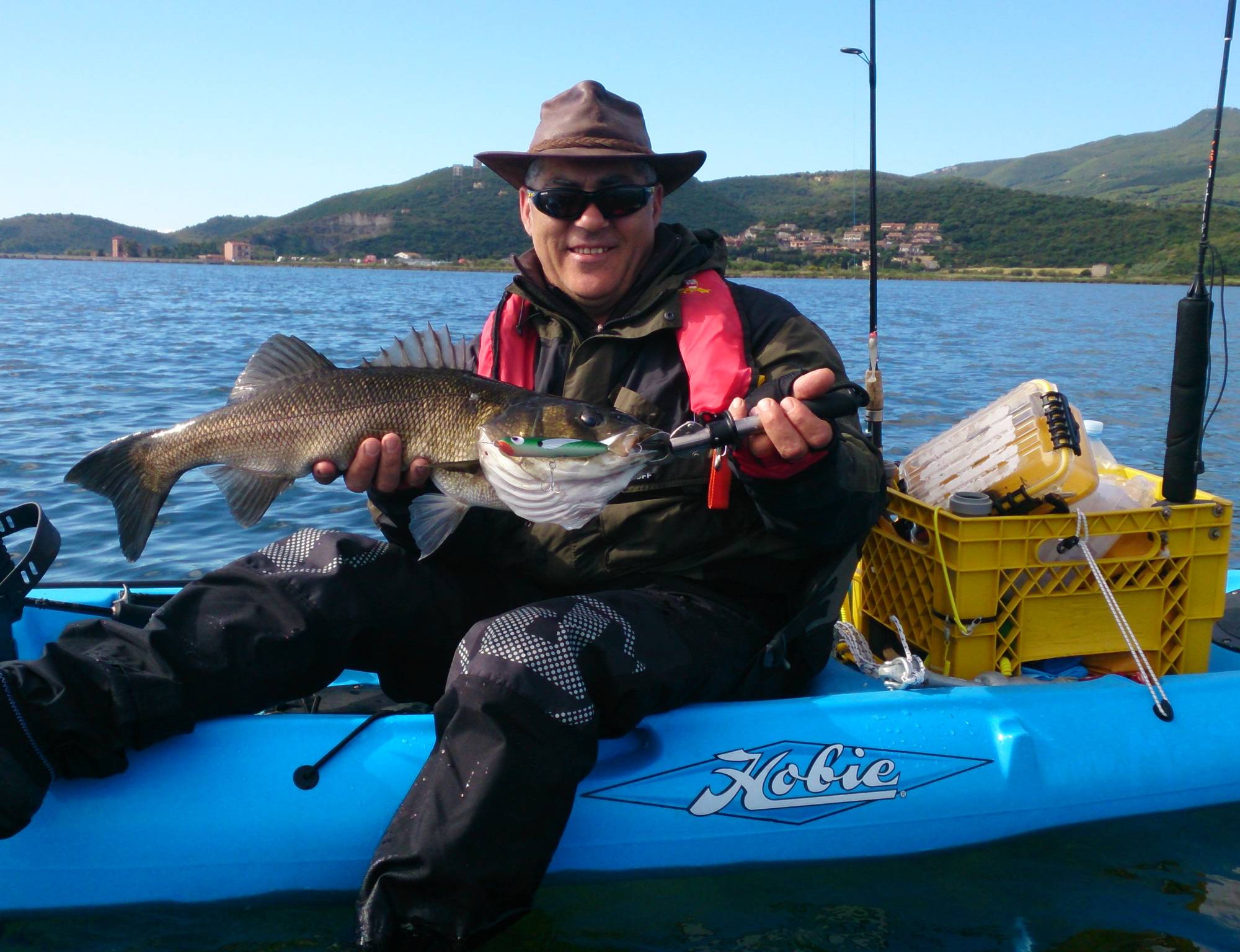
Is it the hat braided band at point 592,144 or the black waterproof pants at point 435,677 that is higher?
the hat braided band at point 592,144

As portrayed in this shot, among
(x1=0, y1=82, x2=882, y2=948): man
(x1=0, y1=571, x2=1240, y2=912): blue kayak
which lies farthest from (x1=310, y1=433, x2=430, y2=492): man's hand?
(x1=0, y1=571, x2=1240, y2=912): blue kayak

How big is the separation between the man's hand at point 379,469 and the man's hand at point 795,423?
1.01 meters

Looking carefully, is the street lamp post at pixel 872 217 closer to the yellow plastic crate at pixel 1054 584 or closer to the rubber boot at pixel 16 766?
the yellow plastic crate at pixel 1054 584

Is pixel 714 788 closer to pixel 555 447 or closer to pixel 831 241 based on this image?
pixel 555 447

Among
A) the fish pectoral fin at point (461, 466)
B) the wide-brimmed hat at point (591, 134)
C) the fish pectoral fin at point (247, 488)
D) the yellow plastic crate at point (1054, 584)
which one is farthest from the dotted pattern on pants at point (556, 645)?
the wide-brimmed hat at point (591, 134)

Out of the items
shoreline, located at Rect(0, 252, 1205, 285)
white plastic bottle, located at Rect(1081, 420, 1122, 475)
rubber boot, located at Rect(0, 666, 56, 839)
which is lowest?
shoreline, located at Rect(0, 252, 1205, 285)

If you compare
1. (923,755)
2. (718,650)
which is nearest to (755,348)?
(718,650)

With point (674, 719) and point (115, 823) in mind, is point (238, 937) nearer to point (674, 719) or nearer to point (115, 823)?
point (115, 823)

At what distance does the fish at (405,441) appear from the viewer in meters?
2.78

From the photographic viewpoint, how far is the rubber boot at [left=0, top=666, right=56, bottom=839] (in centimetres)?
275

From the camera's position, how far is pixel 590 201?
3.49 meters

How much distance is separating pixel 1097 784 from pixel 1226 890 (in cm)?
55

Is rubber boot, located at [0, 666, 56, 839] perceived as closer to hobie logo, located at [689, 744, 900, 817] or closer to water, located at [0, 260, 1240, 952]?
water, located at [0, 260, 1240, 952]

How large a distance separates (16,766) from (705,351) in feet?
7.35
